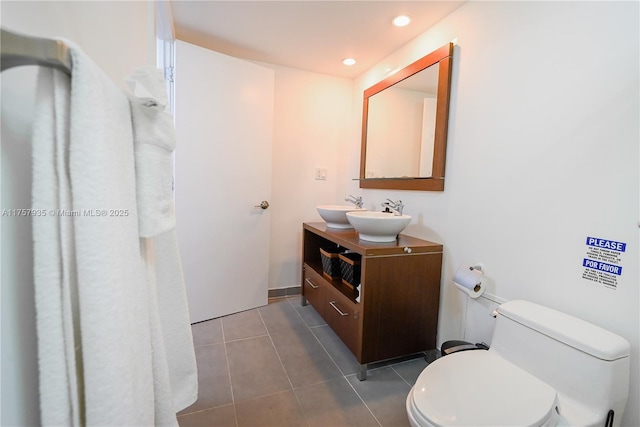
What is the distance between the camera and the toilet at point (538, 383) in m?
0.86

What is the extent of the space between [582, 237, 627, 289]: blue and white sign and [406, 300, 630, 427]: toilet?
0.57 ft

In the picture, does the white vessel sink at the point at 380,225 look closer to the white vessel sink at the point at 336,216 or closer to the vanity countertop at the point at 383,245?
the vanity countertop at the point at 383,245

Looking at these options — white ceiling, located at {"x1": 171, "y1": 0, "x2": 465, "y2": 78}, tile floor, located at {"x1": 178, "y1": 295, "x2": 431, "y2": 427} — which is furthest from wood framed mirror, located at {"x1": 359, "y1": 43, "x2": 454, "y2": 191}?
tile floor, located at {"x1": 178, "y1": 295, "x2": 431, "y2": 427}

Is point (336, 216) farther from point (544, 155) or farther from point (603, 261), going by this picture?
point (603, 261)

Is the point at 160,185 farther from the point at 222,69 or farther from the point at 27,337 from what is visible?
the point at 222,69

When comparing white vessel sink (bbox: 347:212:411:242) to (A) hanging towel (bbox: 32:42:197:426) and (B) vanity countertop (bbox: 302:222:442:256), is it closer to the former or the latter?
(B) vanity countertop (bbox: 302:222:442:256)

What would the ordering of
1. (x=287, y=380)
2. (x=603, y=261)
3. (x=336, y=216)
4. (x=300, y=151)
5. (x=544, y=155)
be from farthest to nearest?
(x=300, y=151)
(x=336, y=216)
(x=287, y=380)
(x=544, y=155)
(x=603, y=261)

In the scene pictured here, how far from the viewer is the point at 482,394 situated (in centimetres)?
93

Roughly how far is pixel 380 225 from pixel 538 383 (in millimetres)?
916

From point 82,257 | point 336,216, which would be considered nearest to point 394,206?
point 336,216

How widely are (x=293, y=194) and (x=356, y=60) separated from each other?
1.29 meters

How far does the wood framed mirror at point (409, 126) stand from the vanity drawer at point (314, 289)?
89 centimetres

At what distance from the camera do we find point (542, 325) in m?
1.03

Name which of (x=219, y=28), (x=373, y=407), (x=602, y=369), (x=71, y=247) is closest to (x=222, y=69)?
(x=219, y=28)
